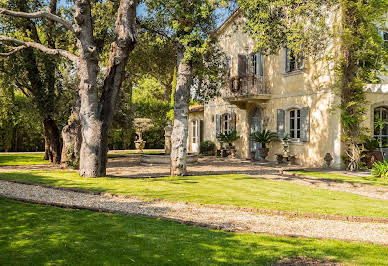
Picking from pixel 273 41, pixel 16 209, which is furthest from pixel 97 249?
pixel 273 41

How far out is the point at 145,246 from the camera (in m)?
4.78

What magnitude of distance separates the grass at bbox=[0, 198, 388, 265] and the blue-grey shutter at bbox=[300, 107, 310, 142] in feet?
39.5

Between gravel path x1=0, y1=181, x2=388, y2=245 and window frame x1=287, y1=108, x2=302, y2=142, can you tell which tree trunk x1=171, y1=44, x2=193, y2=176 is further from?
window frame x1=287, y1=108, x2=302, y2=142

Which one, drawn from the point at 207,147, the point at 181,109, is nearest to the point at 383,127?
the point at 181,109

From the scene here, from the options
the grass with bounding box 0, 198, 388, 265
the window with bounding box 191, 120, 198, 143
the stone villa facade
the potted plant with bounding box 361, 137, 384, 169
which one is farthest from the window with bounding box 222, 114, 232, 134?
the grass with bounding box 0, 198, 388, 265

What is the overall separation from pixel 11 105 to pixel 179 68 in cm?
1114

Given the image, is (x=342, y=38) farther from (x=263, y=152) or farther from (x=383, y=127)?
(x=263, y=152)

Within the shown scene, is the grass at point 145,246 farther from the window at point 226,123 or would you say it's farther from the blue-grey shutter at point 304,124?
the window at point 226,123

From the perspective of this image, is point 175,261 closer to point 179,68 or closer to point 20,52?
point 179,68

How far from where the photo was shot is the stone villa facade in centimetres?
1570

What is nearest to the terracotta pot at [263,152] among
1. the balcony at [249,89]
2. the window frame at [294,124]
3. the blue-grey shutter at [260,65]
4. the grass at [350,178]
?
the window frame at [294,124]

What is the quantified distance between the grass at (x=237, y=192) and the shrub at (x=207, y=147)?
38.2ft

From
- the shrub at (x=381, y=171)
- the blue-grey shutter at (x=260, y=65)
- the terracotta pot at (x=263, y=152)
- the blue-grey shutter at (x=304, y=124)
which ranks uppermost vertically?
the blue-grey shutter at (x=260, y=65)

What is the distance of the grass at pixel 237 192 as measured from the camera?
7.82 meters
